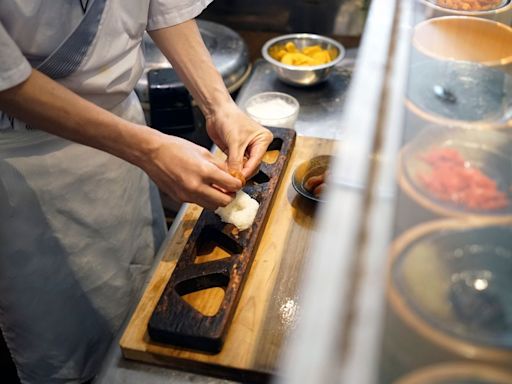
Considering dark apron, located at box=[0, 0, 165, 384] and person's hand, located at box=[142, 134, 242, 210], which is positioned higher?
person's hand, located at box=[142, 134, 242, 210]

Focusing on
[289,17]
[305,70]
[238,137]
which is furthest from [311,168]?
[289,17]

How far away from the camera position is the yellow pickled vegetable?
8.97 feet

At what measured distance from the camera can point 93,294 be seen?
2.16 metres

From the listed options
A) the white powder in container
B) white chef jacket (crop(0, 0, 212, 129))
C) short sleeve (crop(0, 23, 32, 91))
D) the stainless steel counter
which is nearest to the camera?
short sleeve (crop(0, 23, 32, 91))

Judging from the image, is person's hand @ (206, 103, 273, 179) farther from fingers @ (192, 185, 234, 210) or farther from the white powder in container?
the white powder in container

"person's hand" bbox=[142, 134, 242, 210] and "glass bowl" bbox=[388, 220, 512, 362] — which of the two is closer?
"glass bowl" bbox=[388, 220, 512, 362]

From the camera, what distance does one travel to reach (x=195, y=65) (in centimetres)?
196

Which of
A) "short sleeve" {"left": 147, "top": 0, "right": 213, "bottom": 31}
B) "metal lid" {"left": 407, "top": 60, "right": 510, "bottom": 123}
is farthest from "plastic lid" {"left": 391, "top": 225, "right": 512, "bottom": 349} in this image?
"short sleeve" {"left": 147, "top": 0, "right": 213, "bottom": 31}

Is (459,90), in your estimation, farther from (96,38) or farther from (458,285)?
(96,38)

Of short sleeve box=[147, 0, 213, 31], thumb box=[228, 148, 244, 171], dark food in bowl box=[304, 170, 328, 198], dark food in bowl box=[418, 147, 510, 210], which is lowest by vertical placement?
dark food in bowl box=[304, 170, 328, 198]

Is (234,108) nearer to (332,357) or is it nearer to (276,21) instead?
(332,357)

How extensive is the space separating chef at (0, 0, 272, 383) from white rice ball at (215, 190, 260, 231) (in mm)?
91

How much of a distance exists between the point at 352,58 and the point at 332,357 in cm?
276

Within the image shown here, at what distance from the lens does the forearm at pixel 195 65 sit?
1.94 metres
